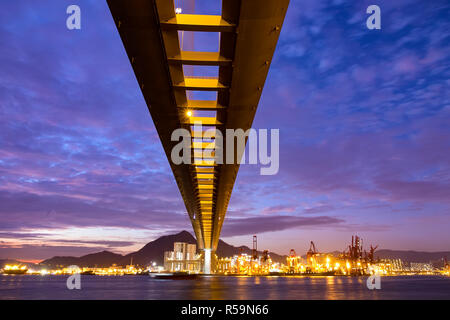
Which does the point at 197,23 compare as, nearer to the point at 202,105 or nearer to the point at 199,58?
the point at 199,58

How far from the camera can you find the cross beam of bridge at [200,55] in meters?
8.29

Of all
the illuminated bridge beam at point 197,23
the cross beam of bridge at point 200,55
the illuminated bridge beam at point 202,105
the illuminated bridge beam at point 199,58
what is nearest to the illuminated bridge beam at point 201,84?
the cross beam of bridge at point 200,55

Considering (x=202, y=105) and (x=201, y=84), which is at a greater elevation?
(x=201, y=84)

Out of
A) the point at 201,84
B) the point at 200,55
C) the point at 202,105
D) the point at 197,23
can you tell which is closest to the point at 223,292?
the point at 202,105

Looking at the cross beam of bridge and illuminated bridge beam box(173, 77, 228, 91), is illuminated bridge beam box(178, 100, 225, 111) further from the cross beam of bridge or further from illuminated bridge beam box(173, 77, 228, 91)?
illuminated bridge beam box(173, 77, 228, 91)

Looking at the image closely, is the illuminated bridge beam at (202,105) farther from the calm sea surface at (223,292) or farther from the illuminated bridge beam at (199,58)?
the calm sea surface at (223,292)

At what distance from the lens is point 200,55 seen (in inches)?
417

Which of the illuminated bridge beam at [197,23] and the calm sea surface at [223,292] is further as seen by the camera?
the calm sea surface at [223,292]

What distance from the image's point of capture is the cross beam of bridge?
8289 millimetres

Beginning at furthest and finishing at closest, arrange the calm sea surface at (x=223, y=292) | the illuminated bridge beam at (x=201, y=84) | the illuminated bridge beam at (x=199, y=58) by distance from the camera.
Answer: the calm sea surface at (x=223, y=292)
the illuminated bridge beam at (x=201, y=84)
the illuminated bridge beam at (x=199, y=58)

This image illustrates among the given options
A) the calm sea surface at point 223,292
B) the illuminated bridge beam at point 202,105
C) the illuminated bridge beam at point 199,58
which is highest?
the illuminated bridge beam at point 199,58

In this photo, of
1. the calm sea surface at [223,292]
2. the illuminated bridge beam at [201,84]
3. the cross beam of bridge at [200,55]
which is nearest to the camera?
the cross beam of bridge at [200,55]

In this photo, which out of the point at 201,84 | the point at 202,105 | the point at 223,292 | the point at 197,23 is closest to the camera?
the point at 197,23

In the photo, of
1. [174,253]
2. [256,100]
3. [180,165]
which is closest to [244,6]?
[256,100]
